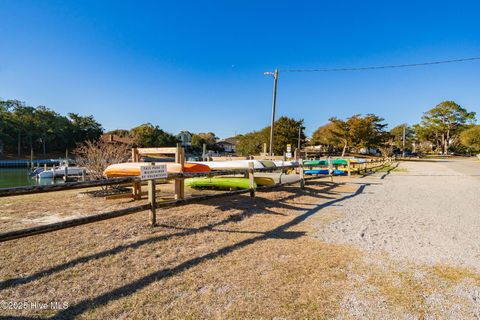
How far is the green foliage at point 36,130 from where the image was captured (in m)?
49.7

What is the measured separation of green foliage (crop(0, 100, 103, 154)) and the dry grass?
6031 cm

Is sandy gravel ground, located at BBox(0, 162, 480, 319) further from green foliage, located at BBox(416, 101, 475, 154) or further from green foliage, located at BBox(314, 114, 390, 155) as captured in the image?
green foliage, located at BBox(416, 101, 475, 154)

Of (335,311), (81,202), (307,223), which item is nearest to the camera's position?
(335,311)

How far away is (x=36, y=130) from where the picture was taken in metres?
52.2

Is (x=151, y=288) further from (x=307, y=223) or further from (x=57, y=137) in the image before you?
(x=57, y=137)

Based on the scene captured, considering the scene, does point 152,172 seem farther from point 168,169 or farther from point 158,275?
point 158,275

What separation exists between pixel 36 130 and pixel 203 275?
64.5 metres

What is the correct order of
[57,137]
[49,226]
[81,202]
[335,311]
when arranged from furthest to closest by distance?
[57,137]
[81,202]
[49,226]
[335,311]

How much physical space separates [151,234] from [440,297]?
3596 millimetres

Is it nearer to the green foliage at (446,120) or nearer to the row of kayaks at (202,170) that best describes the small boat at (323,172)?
the row of kayaks at (202,170)

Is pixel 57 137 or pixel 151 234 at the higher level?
pixel 57 137

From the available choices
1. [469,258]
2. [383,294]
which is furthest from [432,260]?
[383,294]

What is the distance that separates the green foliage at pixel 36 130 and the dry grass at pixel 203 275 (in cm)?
6031

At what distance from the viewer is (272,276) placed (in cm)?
276
